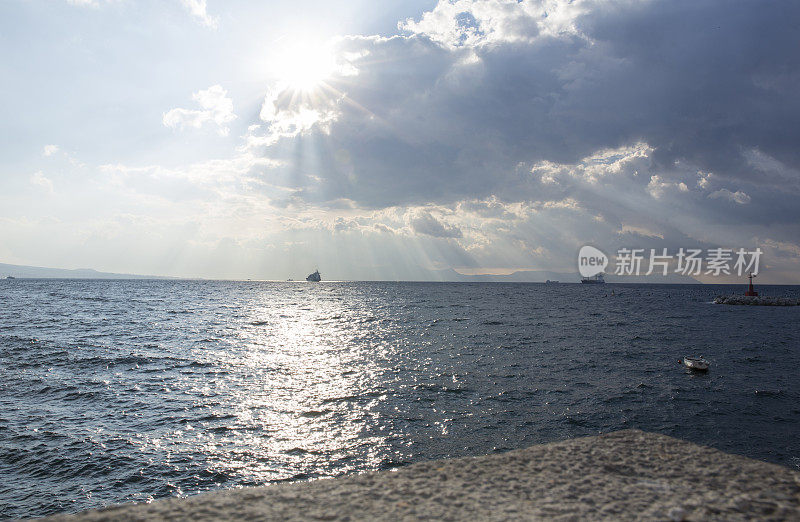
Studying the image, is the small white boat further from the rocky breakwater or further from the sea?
the rocky breakwater

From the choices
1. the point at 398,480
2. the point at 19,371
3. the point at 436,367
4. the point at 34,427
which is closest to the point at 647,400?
the point at 436,367

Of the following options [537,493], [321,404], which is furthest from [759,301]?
[537,493]

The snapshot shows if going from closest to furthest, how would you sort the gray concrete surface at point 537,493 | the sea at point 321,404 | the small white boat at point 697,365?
the gray concrete surface at point 537,493 → the sea at point 321,404 → the small white boat at point 697,365

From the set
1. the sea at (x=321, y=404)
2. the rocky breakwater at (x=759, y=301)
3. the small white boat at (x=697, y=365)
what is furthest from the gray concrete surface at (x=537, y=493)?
the rocky breakwater at (x=759, y=301)

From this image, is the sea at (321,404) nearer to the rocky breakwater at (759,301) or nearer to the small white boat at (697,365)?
the small white boat at (697,365)

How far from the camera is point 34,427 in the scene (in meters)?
18.5

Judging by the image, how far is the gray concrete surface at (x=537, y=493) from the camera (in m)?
6.33

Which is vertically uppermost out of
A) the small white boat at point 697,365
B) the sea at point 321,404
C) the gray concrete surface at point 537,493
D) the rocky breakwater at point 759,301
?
the rocky breakwater at point 759,301

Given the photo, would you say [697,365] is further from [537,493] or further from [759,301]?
[759,301]

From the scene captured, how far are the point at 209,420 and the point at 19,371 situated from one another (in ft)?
58.9

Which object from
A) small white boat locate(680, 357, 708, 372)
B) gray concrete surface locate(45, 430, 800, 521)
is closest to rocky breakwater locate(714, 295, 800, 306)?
small white boat locate(680, 357, 708, 372)

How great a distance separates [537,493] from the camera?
704cm

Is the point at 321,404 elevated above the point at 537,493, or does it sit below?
below

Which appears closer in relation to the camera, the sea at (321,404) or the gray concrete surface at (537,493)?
the gray concrete surface at (537,493)
